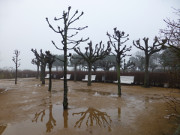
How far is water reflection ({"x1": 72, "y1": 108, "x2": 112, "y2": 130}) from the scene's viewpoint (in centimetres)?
515

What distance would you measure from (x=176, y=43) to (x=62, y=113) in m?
5.14

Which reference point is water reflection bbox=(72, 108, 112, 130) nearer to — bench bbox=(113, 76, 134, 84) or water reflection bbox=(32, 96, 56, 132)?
water reflection bbox=(32, 96, 56, 132)

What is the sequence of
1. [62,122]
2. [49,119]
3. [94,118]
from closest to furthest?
[62,122]
[49,119]
[94,118]

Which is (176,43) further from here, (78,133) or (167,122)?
(78,133)

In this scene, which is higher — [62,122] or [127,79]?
[127,79]

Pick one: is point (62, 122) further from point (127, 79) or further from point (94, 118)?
point (127, 79)

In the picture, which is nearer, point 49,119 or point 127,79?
point 49,119

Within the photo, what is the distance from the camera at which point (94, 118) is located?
226 inches

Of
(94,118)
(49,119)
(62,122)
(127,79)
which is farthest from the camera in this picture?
(127,79)

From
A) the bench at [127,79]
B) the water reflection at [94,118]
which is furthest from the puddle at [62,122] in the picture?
the bench at [127,79]

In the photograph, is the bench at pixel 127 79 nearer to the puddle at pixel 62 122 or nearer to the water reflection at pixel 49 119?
the puddle at pixel 62 122

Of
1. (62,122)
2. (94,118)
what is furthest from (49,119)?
(94,118)

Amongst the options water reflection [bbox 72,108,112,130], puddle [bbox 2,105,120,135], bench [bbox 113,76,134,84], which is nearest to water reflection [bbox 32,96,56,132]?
puddle [bbox 2,105,120,135]

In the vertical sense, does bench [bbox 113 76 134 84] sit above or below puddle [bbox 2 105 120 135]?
above
